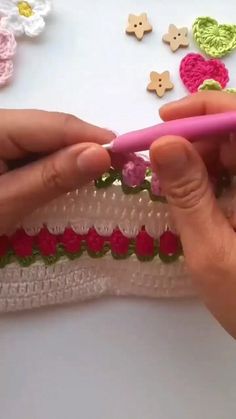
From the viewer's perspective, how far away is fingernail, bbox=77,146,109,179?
650 millimetres

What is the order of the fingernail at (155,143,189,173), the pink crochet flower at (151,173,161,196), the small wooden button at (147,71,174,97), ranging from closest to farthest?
the fingernail at (155,143,189,173) < the pink crochet flower at (151,173,161,196) < the small wooden button at (147,71,174,97)

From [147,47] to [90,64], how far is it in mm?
71

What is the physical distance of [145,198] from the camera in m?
0.74

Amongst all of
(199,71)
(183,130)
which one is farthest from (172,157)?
(199,71)

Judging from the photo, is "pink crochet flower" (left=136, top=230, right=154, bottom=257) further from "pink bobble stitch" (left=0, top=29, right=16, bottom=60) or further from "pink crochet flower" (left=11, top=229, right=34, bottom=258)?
"pink bobble stitch" (left=0, top=29, right=16, bottom=60)

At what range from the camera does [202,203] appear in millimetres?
655

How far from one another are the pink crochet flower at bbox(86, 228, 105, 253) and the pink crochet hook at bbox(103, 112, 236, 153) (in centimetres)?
12

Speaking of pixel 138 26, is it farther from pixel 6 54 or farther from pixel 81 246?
pixel 81 246

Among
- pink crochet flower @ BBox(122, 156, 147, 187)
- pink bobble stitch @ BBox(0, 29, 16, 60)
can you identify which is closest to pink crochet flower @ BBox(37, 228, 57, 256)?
pink crochet flower @ BBox(122, 156, 147, 187)

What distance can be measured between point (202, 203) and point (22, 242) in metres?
0.21

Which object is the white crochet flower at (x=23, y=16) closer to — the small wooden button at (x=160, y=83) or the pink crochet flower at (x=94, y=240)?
the small wooden button at (x=160, y=83)

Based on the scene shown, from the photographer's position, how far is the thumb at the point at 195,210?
0.63 meters

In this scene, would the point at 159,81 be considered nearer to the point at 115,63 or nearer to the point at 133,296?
the point at 115,63

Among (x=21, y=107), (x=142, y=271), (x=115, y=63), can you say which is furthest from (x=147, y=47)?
(x=142, y=271)
